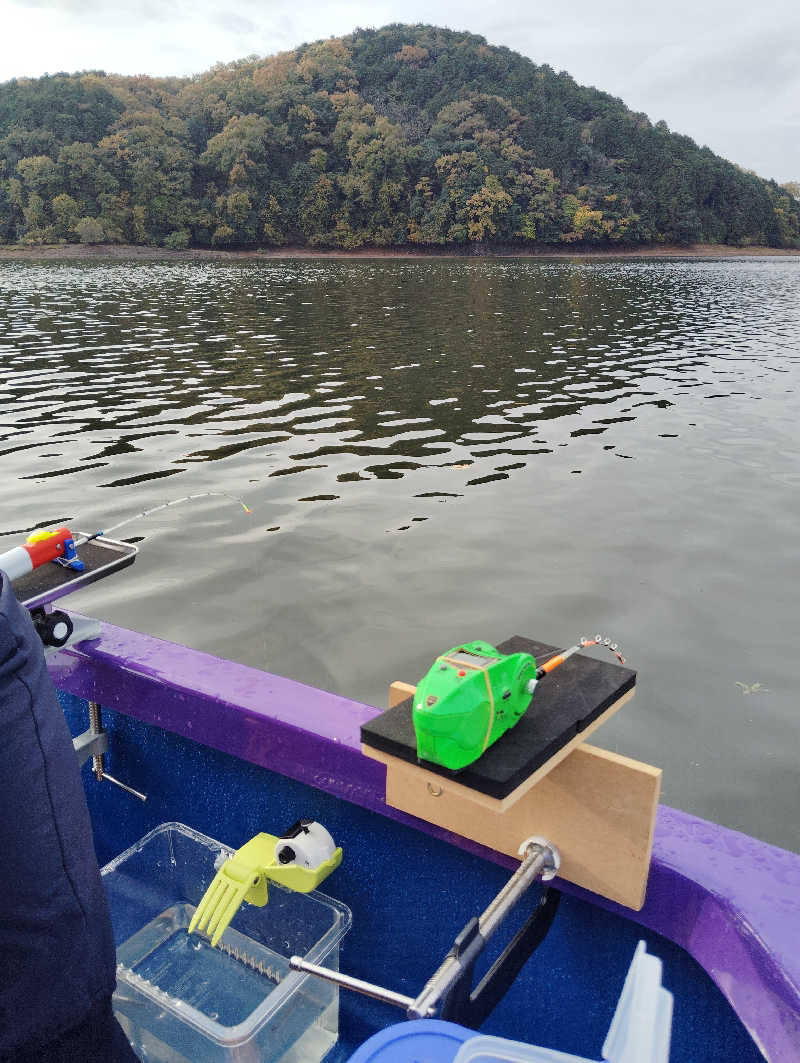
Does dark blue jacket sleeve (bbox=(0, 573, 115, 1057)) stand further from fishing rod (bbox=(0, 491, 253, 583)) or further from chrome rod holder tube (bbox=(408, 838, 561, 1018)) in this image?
fishing rod (bbox=(0, 491, 253, 583))

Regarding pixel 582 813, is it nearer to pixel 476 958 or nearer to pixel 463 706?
pixel 476 958

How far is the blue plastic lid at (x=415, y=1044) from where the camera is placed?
127 cm

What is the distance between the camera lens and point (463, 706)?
1.38 metres

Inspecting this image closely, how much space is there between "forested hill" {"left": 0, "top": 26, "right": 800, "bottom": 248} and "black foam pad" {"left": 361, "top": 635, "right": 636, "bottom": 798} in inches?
3289

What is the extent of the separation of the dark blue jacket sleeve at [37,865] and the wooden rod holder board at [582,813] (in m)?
0.56

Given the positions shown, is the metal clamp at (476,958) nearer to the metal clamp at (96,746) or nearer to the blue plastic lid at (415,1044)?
the blue plastic lid at (415,1044)

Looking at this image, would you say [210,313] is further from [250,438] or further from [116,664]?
[116,664]

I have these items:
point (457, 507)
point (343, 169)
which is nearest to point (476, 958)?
point (457, 507)

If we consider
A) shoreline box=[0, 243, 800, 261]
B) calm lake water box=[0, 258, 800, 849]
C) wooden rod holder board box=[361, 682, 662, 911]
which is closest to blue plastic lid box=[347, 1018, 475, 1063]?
wooden rod holder board box=[361, 682, 662, 911]

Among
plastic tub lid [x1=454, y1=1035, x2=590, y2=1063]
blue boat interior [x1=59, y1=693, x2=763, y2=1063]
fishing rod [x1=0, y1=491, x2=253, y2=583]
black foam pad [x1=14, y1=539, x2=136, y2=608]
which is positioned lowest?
blue boat interior [x1=59, y1=693, x2=763, y2=1063]

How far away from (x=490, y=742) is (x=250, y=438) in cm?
997

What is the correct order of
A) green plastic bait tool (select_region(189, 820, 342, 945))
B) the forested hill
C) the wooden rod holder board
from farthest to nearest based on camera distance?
the forested hill
green plastic bait tool (select_region(189, 820, 342, 945))
the wooden rod holder board

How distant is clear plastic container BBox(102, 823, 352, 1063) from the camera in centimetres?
223

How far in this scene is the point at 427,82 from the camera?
4838 inches
